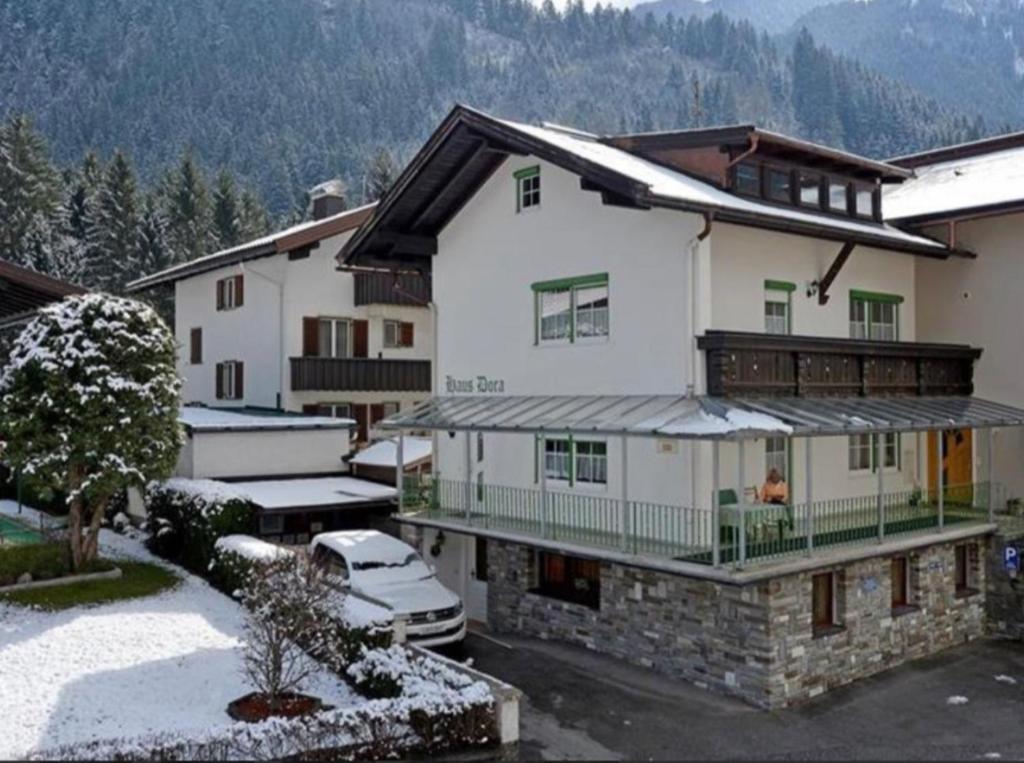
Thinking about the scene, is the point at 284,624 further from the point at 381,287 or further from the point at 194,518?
the point at 381,287

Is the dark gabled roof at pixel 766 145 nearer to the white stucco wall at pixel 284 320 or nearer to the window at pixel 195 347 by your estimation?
the white stucco wall at pixel 284 320

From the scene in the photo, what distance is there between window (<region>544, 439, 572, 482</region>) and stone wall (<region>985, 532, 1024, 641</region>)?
9.70m

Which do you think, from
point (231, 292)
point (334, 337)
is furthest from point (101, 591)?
point (231, 292)

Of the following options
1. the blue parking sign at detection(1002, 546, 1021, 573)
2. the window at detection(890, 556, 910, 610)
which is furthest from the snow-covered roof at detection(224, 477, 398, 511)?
the blue parking sign at detection(1002, 546, 1021, 573)

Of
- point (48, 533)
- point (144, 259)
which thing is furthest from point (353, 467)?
point (144, 259)

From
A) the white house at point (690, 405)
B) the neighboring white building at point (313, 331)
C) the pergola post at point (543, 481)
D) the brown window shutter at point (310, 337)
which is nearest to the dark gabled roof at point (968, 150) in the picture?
the white house at point (690, 405)

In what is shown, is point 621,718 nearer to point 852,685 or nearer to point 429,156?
A: point 852,685

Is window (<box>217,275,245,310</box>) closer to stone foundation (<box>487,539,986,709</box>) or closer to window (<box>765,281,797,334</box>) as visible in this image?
stone foundation (<box>487,539,986,709</box>)

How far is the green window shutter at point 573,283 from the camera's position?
66.7 feet

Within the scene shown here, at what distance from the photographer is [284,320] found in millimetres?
31938

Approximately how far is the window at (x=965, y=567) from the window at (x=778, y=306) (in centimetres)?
654

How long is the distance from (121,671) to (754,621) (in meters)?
10.5

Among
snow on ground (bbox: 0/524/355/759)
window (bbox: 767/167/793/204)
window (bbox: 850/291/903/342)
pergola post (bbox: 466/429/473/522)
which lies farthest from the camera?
window (bbox: 850/291/903/342)

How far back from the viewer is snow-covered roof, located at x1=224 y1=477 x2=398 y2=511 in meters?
23.8
